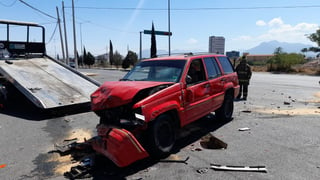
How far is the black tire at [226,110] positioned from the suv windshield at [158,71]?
222cm

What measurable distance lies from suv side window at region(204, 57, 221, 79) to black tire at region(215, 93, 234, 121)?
0.91m

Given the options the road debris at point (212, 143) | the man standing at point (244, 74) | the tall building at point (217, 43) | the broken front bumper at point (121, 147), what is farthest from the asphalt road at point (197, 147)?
the tall building at point (217, 43)

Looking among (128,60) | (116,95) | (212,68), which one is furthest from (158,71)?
(128,60)

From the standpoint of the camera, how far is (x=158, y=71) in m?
5.22

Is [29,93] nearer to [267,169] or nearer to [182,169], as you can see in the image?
[182,169]

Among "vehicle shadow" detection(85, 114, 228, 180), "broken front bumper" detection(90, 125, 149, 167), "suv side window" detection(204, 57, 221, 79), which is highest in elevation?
"suv side window" detection(204, 57, 221, 79)

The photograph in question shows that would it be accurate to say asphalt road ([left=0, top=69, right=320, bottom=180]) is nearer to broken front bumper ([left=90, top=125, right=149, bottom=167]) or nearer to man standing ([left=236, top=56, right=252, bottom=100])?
broken front bumper ([left=90, top=125, right=149, bottom=167])

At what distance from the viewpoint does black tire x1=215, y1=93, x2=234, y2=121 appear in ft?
21.7

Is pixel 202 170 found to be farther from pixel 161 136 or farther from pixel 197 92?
pixel 197 92

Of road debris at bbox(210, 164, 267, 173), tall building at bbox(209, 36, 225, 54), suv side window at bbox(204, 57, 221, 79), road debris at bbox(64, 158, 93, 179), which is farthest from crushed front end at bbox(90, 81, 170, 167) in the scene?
tall building at bbox(209, 36, 225, 54)

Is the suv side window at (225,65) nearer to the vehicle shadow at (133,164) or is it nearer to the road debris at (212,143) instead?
the vehicle shadow at (133,164)

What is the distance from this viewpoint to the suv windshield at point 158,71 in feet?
16.1

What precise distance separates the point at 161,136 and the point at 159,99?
27.0 inches

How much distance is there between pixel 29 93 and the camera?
7297 mm
